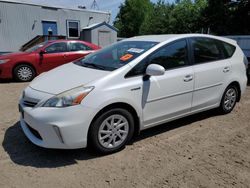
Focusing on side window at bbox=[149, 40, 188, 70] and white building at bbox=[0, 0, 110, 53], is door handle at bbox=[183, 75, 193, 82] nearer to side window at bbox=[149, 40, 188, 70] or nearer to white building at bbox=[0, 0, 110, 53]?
side window at bbox=[149, 40, 188, 70]

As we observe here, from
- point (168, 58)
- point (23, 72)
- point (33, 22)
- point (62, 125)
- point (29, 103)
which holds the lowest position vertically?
point (23, 72)

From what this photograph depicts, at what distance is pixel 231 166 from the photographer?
3.17m

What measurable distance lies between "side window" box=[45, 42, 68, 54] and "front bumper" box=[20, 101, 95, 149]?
6.05 m

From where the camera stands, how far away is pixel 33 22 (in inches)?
664

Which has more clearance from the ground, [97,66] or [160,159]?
[97,66]

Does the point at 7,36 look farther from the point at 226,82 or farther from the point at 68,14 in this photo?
the point at 226,82

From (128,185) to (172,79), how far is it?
5.53 feet

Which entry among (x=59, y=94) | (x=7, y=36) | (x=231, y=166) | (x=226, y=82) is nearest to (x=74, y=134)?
(x=59, y=94)

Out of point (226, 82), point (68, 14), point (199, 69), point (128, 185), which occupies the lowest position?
point (128, 185)

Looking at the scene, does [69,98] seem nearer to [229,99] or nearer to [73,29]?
[229,99]

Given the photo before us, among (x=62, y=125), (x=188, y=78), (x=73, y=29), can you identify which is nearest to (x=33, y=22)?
(x=73, y=29)

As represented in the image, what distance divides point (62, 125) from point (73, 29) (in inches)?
656

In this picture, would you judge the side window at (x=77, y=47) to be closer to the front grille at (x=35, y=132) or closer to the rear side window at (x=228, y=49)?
the rear side window at (x=228, y=49)

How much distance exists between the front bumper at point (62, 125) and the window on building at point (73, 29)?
16248mm
